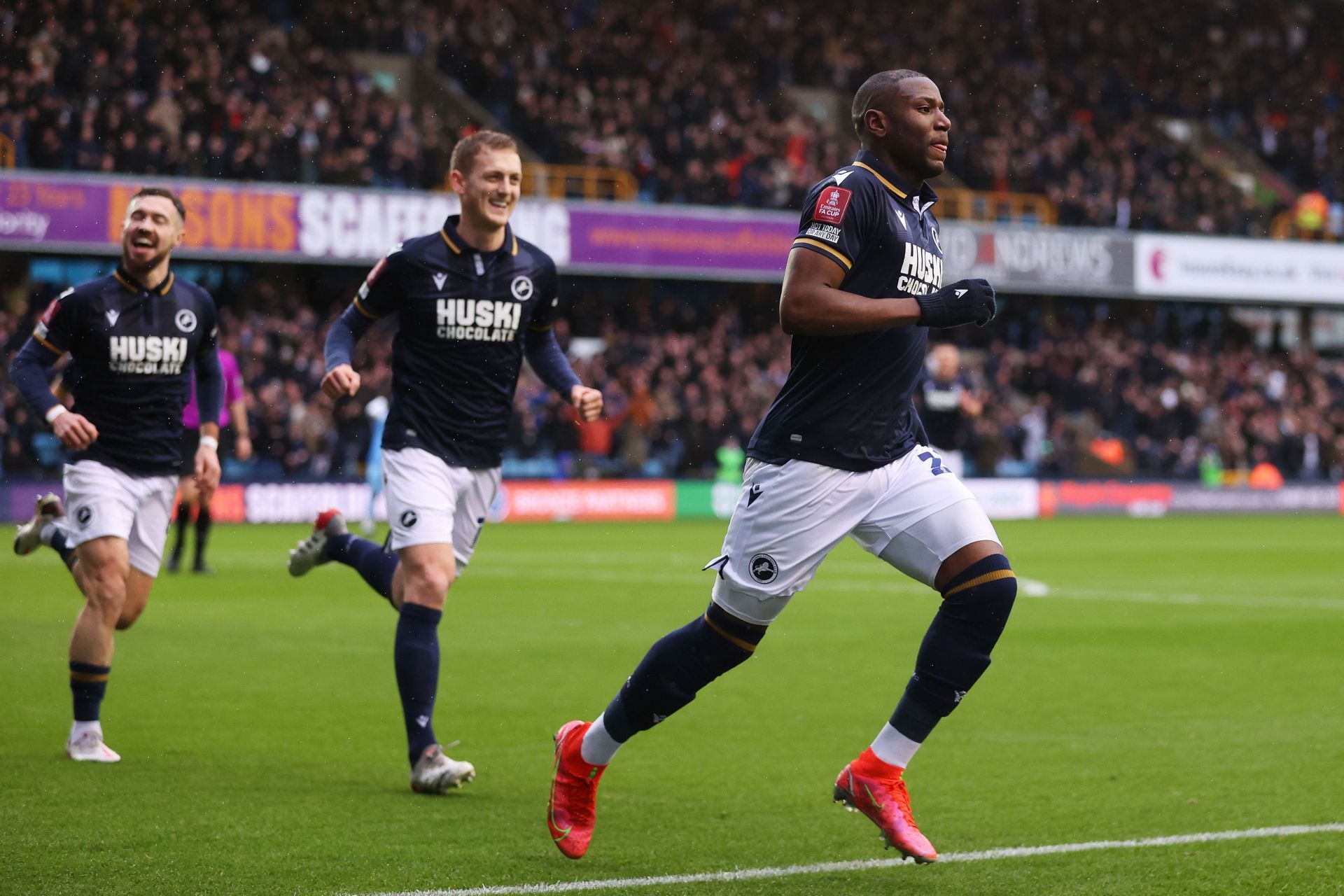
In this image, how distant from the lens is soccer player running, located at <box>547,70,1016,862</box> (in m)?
4.88

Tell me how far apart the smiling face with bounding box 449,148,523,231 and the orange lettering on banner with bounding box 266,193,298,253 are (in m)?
23.2

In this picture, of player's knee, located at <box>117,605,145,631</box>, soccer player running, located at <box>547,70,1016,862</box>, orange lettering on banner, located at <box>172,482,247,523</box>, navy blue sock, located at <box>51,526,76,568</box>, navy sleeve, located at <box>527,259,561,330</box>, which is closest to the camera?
soccer player running, located at <box>547,70,1016,862</box>

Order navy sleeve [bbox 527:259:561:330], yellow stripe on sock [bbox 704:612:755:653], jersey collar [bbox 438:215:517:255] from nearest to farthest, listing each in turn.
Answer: yellow stripe on sock [bbox 704:612:755:653] → jersey collar [bbox 438:215:517:255] → navy sleeve [bbox 527:259:561:330]

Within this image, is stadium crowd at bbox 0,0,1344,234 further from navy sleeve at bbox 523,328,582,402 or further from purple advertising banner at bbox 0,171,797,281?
navy sleeve at bbox 523,328,582,402

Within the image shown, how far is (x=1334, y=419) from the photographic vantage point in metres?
38.2

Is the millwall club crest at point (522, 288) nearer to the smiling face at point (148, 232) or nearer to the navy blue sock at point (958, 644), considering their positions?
the smiling face at point (148, 232)

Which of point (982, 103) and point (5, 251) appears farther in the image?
point (982, 103)

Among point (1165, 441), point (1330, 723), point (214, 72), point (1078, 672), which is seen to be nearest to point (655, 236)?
point (214, 72)

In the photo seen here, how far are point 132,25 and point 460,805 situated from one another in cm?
2483

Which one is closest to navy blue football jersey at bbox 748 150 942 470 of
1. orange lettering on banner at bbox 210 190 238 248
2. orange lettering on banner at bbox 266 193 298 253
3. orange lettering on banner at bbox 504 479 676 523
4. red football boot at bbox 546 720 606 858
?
red football boot at bbox 546 720 606 858

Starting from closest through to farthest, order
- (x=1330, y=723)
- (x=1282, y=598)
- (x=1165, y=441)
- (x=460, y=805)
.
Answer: (x=460, y=805) < (x=1330, y=723) < (x=1282, y=598) < (x=1165, y=441)

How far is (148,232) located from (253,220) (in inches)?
889

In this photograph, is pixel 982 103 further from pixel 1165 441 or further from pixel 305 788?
pixel 305 788

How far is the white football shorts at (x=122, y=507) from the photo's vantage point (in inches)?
265
